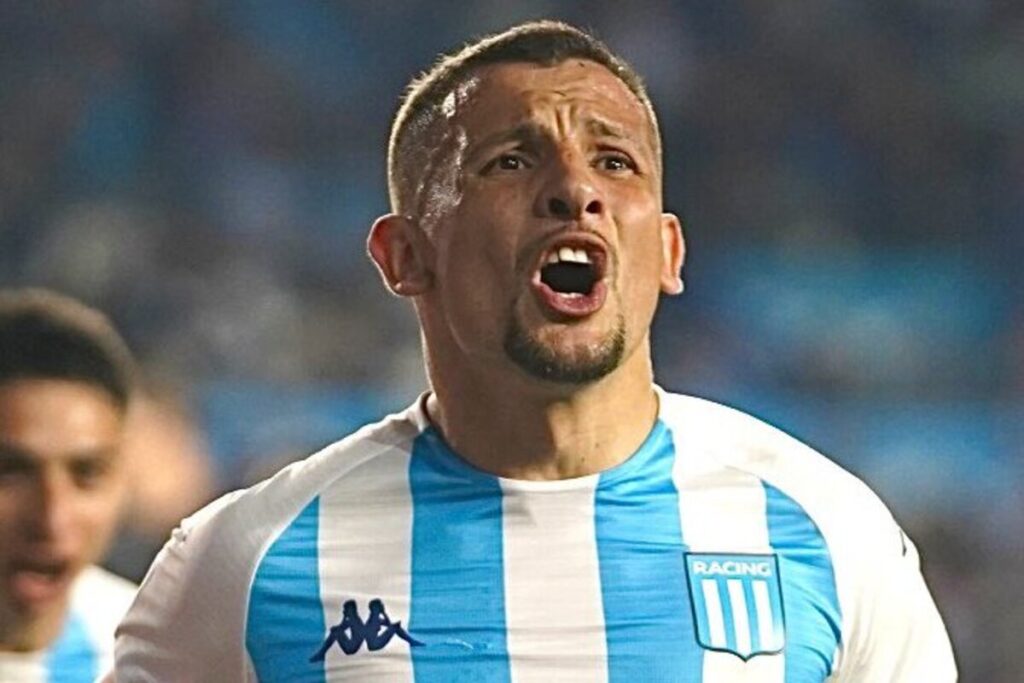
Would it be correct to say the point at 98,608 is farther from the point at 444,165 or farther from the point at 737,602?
the point at 737,602

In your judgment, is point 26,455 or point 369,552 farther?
point 26,455

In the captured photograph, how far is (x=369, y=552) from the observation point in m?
2.04

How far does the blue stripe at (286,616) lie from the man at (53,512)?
3.60 feet

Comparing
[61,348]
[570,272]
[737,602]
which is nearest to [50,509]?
[61,348]

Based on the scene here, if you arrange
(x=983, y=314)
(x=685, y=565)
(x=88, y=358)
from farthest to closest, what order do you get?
(x=983, y=314), (x=88, y=358), (x=685, y=565)

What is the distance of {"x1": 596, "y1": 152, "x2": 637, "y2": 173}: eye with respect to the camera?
205 centimetres

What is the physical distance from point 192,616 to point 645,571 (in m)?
0.49

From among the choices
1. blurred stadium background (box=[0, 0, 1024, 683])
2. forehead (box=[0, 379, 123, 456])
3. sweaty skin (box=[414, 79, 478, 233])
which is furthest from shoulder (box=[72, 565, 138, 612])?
sweaty skin (box=[414, 79, 478, 233])

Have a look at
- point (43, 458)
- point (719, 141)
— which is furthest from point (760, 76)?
point (43, 458)

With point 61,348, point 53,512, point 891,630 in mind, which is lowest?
point 891,630

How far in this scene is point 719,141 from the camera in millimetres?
5000

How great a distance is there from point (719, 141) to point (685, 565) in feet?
10.2

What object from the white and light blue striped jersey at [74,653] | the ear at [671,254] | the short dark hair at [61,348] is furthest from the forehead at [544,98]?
the short dark hair at [61,348]

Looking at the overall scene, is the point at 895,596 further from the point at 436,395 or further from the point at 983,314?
the point at 983,314
